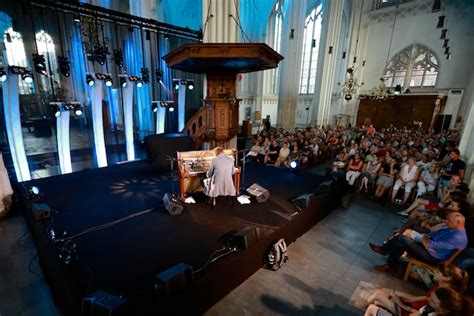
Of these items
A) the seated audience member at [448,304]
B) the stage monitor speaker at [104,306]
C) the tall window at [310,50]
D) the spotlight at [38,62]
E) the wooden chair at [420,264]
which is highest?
the tall window at [310,50]

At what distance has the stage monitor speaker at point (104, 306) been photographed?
2.04 metres

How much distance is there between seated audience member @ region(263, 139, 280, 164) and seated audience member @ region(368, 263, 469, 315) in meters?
6.29

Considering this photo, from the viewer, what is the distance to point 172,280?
242cm

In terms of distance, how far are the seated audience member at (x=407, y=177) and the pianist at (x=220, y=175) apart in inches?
186

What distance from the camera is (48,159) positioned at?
849 centimetres

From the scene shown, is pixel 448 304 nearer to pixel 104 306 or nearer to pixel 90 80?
pixel 104 306

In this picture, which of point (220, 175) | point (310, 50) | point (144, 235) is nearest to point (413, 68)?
point (310, 50)

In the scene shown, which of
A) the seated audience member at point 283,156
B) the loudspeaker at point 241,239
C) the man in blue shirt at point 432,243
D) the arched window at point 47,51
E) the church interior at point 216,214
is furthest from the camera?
the arched window at point 47,51

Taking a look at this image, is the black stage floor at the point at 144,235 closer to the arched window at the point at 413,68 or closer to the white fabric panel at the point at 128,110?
the white fabric panel at the point at 128,110

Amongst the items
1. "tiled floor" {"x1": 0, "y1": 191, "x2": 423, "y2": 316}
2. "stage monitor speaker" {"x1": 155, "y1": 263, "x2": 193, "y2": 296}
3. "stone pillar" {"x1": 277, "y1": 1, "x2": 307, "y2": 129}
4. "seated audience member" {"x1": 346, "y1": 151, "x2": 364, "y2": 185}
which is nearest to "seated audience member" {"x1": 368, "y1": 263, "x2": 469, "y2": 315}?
"tiled floor" {"x1": 0, "y1": 191, "x2": 423, "y2": 316}

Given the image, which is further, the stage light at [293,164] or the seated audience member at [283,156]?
the seated audience member at [283,156]

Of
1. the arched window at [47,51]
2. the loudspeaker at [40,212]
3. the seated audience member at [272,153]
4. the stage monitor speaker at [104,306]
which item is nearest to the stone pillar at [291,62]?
the seated audience member at [272,153]

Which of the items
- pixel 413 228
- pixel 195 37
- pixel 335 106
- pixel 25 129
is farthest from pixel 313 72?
pixel 25 129

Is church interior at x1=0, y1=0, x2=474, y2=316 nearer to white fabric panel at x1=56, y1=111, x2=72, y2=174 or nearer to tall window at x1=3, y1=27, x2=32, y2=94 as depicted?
white fabric panel at x1=56, y1=111, x2=72, y2=174
